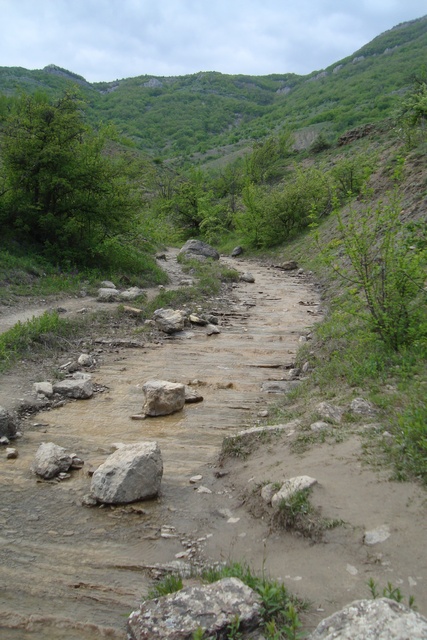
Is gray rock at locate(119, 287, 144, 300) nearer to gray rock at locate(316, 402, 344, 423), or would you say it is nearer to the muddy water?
the muddy water

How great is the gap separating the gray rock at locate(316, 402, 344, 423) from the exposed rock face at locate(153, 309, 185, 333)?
5.47 meters

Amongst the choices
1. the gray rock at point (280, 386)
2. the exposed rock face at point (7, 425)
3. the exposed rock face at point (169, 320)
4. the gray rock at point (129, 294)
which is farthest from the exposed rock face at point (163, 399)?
the gray rock at point (129, 294)

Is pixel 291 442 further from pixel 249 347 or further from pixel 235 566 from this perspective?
pixel 249 347

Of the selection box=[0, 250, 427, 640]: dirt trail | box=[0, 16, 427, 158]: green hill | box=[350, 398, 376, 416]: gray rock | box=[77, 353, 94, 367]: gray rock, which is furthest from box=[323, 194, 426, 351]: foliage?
box=[0, 16, 427, 158]: green hill

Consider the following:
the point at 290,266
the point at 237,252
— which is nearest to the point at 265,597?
the point at 290,266

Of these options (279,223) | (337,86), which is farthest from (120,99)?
(279,223)

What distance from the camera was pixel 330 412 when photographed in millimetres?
4934

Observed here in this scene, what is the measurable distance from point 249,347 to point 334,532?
6051 millimetres

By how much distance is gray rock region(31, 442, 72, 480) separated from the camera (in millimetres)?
4684

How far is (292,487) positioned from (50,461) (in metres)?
2.44

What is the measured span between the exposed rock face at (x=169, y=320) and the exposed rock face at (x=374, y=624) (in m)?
8.15

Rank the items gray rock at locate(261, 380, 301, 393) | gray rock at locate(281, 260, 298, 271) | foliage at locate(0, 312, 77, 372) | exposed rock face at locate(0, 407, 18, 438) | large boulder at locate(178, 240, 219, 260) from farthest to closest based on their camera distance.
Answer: large boulder at locate(178, 240, 219, 260), gray rock at locate(281, 260, 298, 271), foliage at locate(0, 312, 77, 372), gray rock at locate(261, 380, 301, 393), exposed rock face at locate(0, 407, 18, 438)

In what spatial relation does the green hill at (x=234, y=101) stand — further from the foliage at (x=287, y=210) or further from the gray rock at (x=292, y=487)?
the gray rock at (x=292, y=487)

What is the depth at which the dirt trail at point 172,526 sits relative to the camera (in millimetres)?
2916
